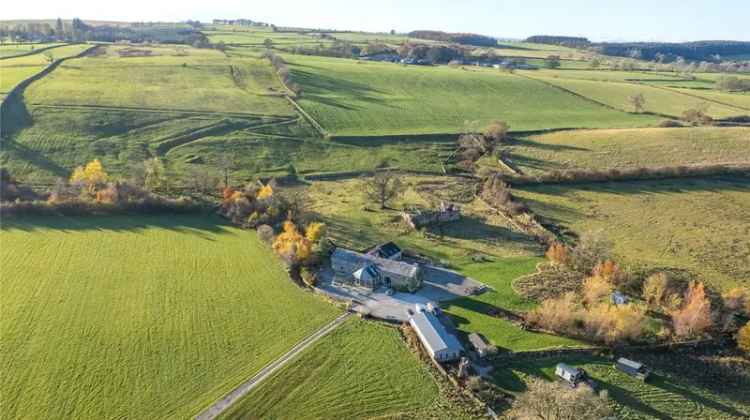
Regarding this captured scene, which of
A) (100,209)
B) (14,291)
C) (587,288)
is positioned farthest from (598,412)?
(100,209)

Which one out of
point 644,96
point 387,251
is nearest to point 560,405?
point 387,251

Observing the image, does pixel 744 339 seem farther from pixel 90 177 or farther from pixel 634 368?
pixel 90 177

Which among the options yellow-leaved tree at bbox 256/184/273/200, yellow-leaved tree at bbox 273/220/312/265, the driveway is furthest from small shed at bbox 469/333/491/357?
yellow-leaved tree at bbox 256/184/273/200

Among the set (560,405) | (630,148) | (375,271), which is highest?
(630,148)

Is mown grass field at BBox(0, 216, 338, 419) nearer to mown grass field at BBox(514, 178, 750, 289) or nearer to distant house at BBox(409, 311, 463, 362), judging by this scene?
distant house at BBox(409, 311, 463, 362)

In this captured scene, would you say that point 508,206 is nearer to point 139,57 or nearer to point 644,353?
point 644,353
